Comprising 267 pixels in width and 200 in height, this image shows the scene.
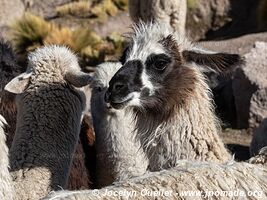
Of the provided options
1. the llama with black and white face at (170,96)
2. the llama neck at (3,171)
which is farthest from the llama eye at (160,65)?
the llama neck at (3,171)

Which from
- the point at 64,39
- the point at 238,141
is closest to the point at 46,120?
the point at 238,141

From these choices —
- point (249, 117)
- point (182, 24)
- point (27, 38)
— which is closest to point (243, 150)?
point (249, 117)

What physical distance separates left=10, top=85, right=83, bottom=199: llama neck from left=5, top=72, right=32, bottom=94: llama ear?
0.19 ft

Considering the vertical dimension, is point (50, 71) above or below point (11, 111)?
above

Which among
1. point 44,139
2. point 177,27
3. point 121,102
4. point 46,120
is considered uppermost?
point 177,27

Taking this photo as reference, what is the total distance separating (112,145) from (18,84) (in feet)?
3.60

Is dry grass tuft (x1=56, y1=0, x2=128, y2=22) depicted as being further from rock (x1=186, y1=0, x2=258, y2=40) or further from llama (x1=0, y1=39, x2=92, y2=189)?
llama (x1=0, y1=39, x2=92, y2=189)

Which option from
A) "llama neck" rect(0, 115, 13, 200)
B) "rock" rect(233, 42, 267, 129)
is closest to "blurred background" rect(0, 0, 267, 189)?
"rock" rect(233, 42, 267, 129)

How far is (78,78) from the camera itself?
16.6 feet

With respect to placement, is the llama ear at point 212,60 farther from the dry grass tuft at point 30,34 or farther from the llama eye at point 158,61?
the dry grass tuft at point 30,34

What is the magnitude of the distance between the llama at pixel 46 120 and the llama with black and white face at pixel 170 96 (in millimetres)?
564

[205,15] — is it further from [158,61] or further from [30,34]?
[158,61]

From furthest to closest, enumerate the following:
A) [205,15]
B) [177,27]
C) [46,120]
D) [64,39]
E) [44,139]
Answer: [205,15]
[64,39]
[177,27]
[46,120]
[44,139]

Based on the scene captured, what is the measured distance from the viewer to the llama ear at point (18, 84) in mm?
5039
